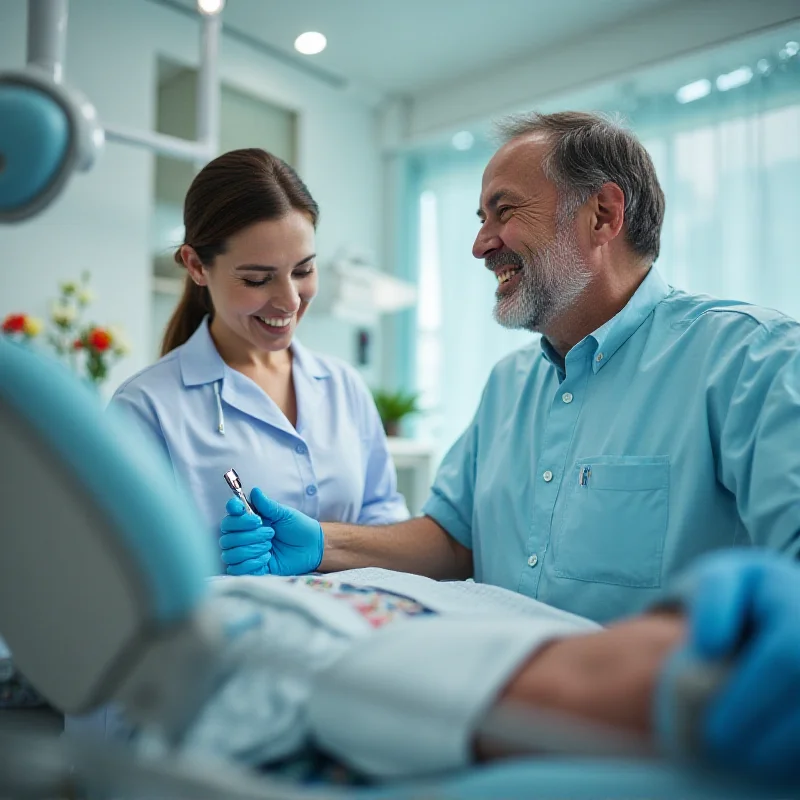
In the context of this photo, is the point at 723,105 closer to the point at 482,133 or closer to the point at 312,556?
the point at 482,133

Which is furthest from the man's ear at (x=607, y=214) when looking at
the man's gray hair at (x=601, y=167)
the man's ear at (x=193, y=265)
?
the man's ear at (x=193, y=265)

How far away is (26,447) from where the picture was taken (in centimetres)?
55

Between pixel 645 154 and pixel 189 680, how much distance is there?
1.30 m

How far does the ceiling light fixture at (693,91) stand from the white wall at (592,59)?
148 millimetres

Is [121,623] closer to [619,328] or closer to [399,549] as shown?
[399,549]

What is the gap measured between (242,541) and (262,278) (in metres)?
0.54

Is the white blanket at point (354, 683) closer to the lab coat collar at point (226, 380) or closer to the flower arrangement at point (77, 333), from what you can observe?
the lab coat collar at point (226, 380)

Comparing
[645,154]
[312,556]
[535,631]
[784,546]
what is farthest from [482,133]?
[535,631]

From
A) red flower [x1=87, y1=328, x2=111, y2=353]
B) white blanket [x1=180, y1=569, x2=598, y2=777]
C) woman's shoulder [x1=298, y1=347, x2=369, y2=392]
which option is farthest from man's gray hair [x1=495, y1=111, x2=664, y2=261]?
red flower [x1=87, y1=328, x2=111, y2=353]

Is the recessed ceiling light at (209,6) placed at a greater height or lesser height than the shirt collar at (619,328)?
greater

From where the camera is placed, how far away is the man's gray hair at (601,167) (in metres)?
1.41

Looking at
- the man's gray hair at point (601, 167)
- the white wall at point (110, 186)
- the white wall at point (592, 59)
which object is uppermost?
the white wall at point (592, 59)

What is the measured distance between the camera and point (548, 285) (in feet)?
4.50

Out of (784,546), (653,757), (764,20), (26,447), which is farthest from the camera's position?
(764,20)
